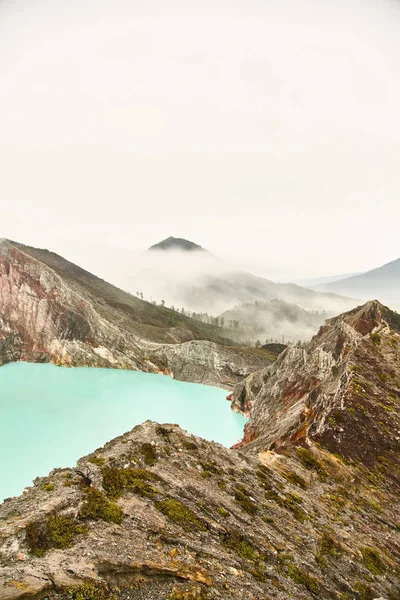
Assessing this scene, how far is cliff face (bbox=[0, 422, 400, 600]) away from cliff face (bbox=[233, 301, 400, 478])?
2865mm

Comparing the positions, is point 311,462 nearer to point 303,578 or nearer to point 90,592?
point 303,578

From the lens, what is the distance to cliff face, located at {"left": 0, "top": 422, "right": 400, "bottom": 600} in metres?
8.71

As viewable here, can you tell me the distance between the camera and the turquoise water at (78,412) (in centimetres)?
3997

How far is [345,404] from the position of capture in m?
26.4

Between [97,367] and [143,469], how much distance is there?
8886cm

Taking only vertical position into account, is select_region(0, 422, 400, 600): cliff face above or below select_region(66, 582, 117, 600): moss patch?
below

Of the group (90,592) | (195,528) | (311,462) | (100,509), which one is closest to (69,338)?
(311,462)

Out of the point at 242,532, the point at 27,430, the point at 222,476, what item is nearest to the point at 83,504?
the point at 242,532

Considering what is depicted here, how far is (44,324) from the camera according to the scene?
329 ft

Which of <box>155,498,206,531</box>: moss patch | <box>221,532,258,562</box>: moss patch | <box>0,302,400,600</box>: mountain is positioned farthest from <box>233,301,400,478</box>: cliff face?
<box>155,498,206,531</box>: moss patch

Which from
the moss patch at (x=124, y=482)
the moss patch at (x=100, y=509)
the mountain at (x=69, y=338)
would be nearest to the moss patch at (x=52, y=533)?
the moss patch at (x=100, y=509)

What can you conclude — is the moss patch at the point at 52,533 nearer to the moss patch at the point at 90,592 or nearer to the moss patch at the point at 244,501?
the moss patch at the point at 90,592

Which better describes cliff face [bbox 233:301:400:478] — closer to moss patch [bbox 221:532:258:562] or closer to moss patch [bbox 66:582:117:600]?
moss patch [bbox 221:532:258:562]

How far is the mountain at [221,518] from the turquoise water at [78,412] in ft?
86.3
